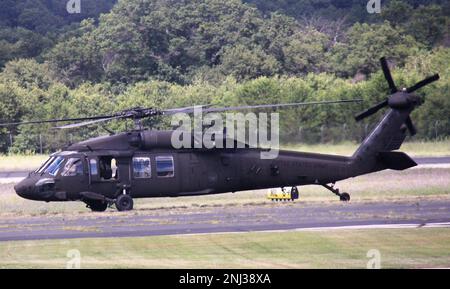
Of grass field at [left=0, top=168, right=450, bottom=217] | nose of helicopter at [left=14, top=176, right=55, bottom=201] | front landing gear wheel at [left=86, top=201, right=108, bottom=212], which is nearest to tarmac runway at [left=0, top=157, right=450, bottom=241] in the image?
front landing gear wheel at [left=86, top=201, right=108, bottom=212]

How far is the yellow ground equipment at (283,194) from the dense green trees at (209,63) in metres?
17.1

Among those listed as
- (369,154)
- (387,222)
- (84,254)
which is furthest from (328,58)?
(84,254)

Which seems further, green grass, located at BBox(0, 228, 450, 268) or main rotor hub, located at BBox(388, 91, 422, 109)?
main rotor hub, located at BBox(388, 91, 422, 109)

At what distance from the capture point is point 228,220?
2950cm

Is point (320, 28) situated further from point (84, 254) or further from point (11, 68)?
point (84, 254)

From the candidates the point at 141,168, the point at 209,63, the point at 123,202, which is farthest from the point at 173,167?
the point at 209,63

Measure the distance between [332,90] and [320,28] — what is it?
47008mm

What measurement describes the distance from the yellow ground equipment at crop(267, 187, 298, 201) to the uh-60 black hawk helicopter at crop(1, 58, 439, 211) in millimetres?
2654

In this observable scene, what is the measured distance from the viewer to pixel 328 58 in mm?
91125

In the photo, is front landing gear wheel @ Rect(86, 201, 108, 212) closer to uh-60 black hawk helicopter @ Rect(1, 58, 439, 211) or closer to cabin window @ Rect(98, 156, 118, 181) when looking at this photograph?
uh-60 black hawk helicopter @ Rect(1, 58, 439, 211)

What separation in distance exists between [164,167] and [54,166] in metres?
3.29

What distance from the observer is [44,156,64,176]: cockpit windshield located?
32094mm

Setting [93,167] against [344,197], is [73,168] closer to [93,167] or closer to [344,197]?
[93,167]

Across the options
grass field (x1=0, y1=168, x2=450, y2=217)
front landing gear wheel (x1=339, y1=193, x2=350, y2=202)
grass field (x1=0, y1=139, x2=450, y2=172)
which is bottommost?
grass field (x1=0, y1=168, x2=450, y2=217)
